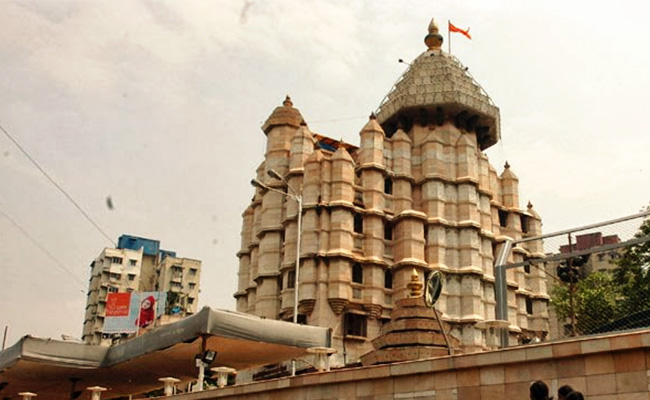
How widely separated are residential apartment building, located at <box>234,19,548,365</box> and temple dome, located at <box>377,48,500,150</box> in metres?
0.10

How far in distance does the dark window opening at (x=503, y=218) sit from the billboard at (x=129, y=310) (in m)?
40.1

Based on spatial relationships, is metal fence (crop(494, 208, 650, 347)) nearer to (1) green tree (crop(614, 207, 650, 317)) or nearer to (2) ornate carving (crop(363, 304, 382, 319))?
(1) green tree (crop(614, 207, 650, 317))

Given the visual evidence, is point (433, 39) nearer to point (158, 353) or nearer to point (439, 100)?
point (439, 100)

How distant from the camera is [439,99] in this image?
4809cm

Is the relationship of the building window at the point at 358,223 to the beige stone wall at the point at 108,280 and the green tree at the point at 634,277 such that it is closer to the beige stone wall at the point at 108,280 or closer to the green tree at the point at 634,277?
the green tree at the point at 634,277

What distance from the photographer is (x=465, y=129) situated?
50562 mm

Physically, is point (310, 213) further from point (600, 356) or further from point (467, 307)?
point (600, 356)

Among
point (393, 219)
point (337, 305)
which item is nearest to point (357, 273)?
point (337, 305)

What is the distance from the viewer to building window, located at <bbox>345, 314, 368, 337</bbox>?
41.0 metres

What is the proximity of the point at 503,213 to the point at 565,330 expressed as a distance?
42.3 metres

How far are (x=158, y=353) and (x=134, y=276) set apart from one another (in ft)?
307

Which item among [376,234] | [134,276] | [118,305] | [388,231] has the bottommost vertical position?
[376,234]

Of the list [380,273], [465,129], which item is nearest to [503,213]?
[465,129]

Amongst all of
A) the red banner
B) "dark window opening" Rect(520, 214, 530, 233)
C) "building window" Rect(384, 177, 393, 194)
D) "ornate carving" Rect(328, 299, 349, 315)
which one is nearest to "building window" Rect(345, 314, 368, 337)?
"ornate carving" Rect(328, 299, 349, 315)
